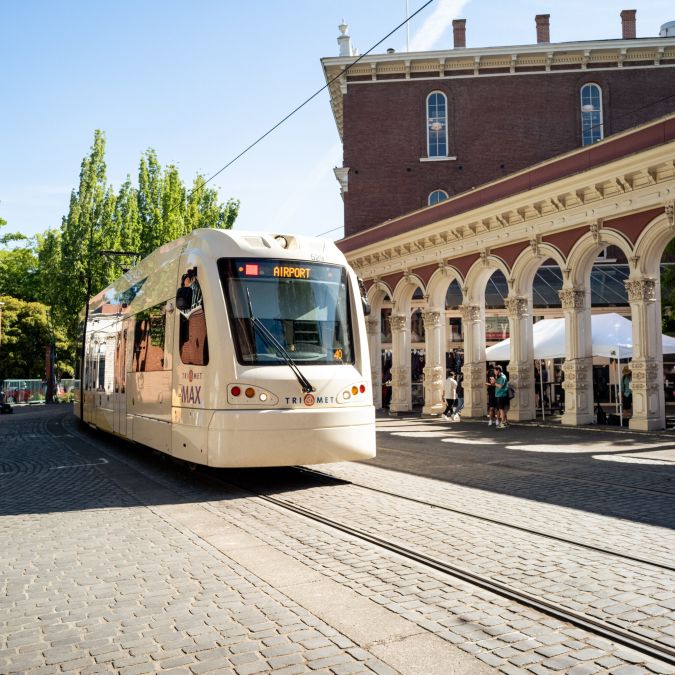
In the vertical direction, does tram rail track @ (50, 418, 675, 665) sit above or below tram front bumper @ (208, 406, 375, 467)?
below

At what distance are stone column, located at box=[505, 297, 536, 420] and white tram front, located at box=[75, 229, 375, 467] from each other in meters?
13.1

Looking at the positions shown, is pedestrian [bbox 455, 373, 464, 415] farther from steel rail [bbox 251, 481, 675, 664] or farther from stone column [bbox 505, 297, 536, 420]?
steel rail [bbox 251, 481, 675, 664]

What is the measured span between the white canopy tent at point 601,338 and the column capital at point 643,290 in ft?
6.39

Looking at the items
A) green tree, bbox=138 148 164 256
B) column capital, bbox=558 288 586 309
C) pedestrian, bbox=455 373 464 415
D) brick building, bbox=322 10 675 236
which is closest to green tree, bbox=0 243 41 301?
green tree, bbox=138 148 164 256

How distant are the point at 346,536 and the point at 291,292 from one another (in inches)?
142

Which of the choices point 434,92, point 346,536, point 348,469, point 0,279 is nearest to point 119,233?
point 434,92

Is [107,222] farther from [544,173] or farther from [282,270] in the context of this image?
[282,270]

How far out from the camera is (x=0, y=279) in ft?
197

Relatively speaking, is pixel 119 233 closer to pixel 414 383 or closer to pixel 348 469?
pixel 414 383

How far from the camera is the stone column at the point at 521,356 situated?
22.1 metres

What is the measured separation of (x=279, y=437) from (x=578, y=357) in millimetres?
13184

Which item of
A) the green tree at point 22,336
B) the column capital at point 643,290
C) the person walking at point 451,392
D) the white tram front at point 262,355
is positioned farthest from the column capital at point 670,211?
the green tree at point 22,336

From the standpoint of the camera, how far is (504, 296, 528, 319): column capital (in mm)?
22078

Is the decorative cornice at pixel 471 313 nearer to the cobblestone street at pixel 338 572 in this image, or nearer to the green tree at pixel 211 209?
the cobblestone street at pixel 338 572
